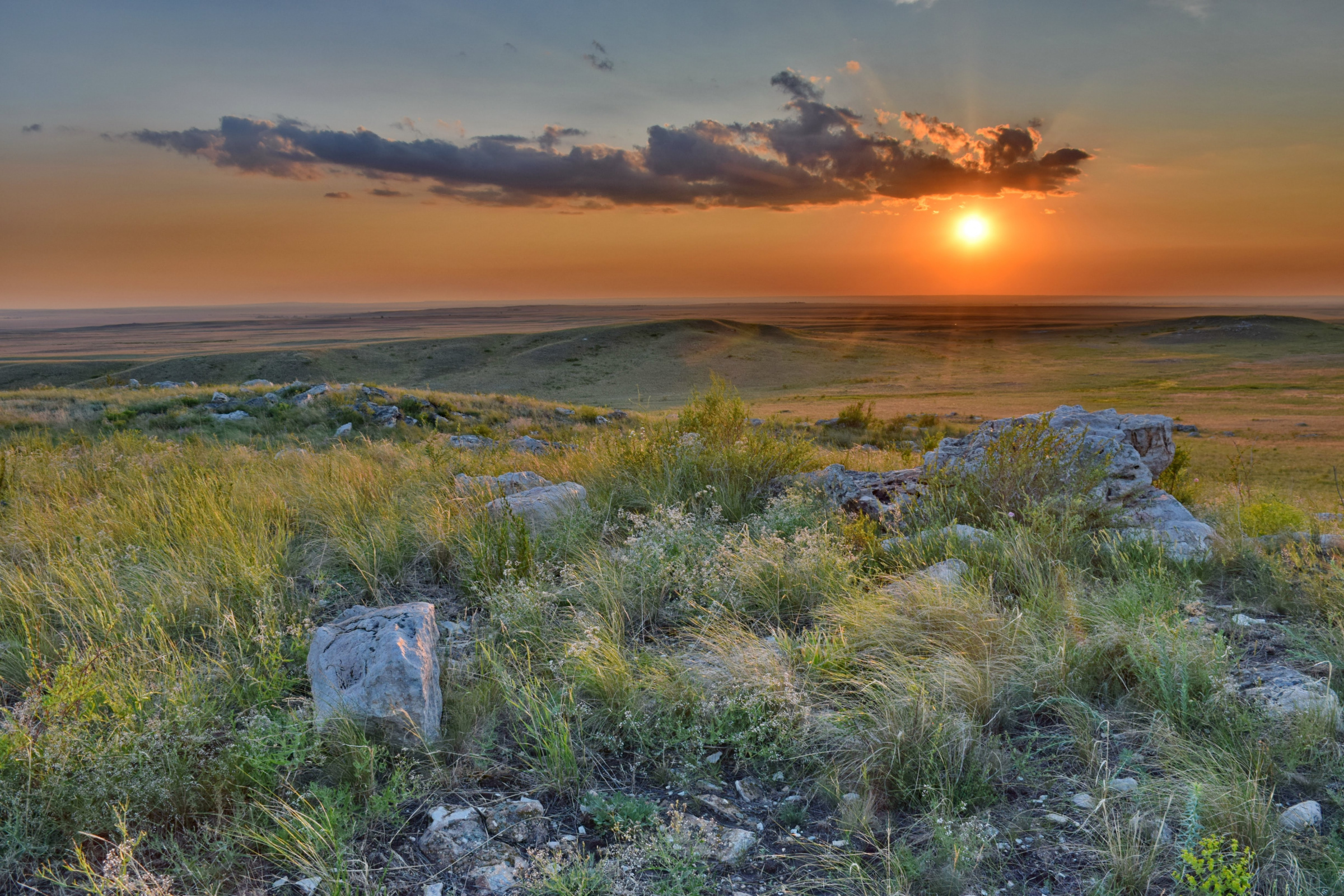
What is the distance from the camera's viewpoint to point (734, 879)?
90.0 inches

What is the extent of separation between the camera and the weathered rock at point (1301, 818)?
2.28 meters

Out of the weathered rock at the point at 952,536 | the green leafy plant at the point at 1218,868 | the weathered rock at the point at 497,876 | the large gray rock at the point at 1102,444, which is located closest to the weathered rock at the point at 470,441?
the large gray rock at the point at 1102,444

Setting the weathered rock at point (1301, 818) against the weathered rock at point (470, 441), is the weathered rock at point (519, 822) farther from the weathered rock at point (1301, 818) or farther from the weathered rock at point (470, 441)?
the weathered rock at point (470, 441)

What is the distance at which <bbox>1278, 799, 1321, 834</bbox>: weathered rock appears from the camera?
89.7 inches

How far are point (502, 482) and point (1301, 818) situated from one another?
17.8ft

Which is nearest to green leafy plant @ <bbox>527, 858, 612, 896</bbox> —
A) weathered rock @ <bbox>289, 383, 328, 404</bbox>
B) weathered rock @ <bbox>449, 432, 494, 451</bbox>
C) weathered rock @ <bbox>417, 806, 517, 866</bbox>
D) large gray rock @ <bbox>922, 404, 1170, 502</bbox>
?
weathered rock @ <bbox>417, 806, 517, 866</bbox>

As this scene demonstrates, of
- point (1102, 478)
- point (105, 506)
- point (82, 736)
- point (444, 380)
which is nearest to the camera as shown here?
point (82, 736)

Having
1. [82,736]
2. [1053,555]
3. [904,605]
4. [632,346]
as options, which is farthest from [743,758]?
[632,346]

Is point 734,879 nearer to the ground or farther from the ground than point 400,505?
nearer to the ground

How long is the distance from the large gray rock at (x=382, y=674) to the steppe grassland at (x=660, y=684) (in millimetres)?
119

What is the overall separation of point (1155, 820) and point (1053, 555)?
238 centimetres

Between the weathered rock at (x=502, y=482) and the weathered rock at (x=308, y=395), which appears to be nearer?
the weathered rock at (x=502, y=482)

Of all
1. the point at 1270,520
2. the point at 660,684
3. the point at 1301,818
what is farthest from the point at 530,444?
the point at 1301,818

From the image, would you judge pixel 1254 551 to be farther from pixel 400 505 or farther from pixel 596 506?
pixel 400 505
